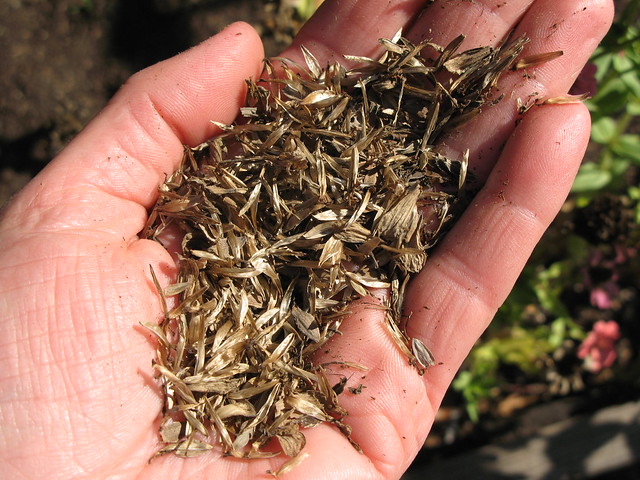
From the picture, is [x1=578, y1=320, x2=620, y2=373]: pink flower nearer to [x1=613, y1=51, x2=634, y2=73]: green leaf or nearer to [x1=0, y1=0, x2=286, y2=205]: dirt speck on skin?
[x1=613, y1=51, x2=634, y2=73]: green leaf

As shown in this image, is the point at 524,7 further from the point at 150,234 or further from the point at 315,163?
the point at 150,234

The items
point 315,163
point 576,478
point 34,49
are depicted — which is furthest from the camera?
point 34,49

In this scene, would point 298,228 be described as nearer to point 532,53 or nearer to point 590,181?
point 532,53

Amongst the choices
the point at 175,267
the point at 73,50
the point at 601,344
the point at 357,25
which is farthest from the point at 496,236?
the point at 73,50

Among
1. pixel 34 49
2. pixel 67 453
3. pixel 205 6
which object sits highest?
pixel 34 49

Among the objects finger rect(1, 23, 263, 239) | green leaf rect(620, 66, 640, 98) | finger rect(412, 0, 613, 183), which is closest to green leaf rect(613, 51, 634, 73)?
green leaf rect(620, 66, 640, 98)

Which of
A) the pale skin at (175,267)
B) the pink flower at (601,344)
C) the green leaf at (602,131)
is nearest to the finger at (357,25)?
the pale skin at (175,267)

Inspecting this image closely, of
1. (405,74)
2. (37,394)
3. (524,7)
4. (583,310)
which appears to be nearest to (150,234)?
(37,394)
